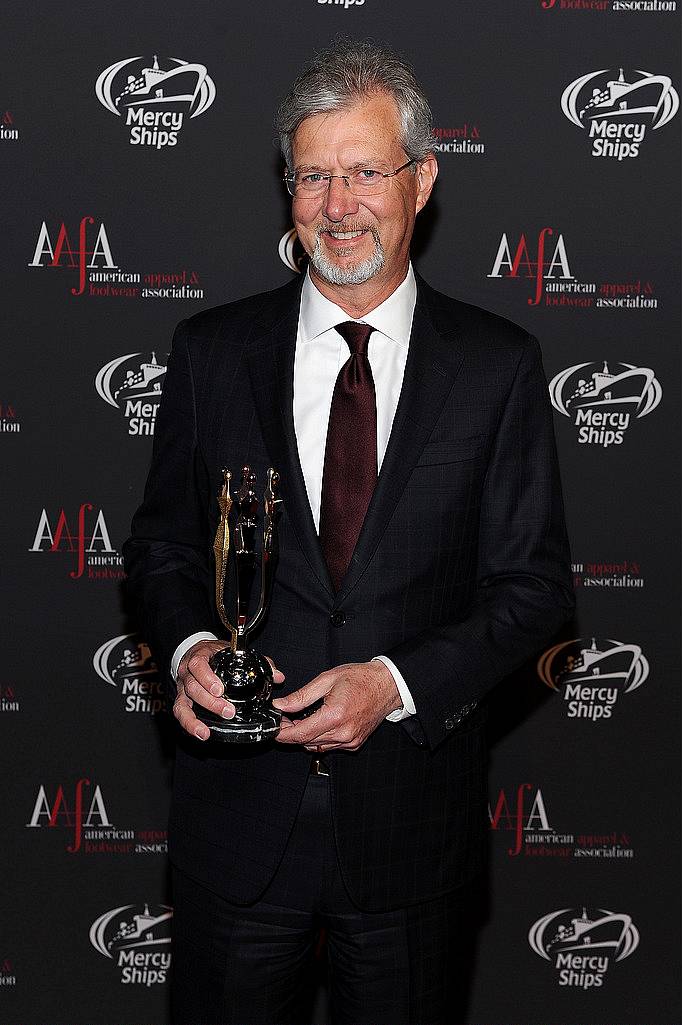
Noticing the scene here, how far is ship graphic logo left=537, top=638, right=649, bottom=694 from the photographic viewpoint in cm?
343

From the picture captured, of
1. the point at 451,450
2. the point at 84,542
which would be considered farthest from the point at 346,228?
the point at 84,542

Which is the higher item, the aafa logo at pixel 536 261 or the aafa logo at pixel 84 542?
the aafa logo at pixel 536 261

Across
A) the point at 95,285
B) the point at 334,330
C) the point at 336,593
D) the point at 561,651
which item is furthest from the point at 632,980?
the point at 95,285

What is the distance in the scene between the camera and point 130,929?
3.51m

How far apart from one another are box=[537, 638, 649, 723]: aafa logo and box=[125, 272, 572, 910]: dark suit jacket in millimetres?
1197

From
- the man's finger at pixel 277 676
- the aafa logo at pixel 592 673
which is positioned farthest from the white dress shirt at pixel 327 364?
the aafa logo at pixel 592 673

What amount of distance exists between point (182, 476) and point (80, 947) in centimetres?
197

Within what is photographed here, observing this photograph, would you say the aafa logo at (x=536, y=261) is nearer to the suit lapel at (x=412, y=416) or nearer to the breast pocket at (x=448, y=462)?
the suit lapel at (x=412, y=416)

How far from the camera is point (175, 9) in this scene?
10.3 feet

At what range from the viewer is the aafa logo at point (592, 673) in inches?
135

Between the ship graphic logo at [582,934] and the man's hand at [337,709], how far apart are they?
74.9 inches

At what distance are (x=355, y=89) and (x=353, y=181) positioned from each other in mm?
172

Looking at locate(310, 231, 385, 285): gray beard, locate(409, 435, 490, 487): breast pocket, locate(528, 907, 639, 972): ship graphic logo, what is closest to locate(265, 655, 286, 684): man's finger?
locate(409, 435, 490, 487): breast pocket

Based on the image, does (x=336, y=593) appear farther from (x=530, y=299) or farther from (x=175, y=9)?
(x=175, y=9)
